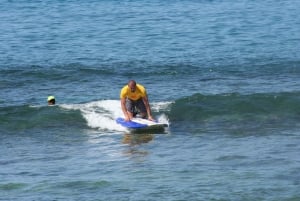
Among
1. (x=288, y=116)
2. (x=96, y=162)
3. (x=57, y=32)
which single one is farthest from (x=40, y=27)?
(x=96, y=162)

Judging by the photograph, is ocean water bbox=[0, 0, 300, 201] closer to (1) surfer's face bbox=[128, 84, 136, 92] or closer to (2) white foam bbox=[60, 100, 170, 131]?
(2) white foam bbox=[60, 100, 170, 131]

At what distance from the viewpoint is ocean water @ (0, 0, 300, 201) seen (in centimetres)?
1869

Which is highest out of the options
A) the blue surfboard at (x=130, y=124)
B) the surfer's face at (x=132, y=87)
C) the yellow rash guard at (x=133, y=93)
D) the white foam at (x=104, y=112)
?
the surfer's face at (x=132, y=87)

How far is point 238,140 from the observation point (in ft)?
74.0

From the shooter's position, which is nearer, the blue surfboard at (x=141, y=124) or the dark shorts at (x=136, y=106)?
the blue surfboard at (x=141, y=124)

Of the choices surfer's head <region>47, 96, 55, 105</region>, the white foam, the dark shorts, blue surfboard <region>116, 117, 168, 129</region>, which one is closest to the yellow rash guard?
the dark shorts

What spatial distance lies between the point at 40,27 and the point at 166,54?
29.5 feet

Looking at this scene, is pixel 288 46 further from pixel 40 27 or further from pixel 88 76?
pixel 40 27

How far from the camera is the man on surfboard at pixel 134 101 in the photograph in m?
24.2

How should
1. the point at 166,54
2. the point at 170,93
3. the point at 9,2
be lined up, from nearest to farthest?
the point at 170,93 < the point at 166,54 < the point at 9,2

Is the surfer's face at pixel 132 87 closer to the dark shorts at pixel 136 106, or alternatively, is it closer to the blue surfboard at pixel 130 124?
the dark shorts at pixel 136 106

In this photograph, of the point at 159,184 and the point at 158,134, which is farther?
the point at 158,134

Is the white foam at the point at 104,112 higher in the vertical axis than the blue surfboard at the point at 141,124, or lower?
lower

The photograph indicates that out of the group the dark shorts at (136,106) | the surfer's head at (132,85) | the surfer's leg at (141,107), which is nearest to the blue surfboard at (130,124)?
the dark shorts at (136,106)
